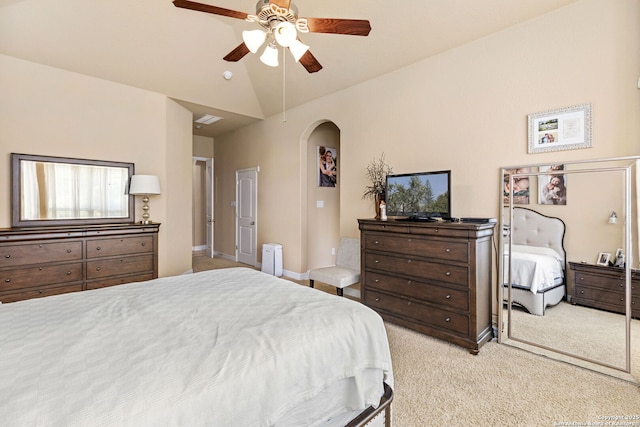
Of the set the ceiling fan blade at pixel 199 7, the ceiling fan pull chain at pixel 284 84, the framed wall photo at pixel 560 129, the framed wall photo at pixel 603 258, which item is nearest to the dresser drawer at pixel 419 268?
the framed wall photo at pixel 603 258

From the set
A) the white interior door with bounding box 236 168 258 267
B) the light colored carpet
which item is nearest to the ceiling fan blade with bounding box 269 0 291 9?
the light colored carpet

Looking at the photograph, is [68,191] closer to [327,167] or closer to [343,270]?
[343,270]

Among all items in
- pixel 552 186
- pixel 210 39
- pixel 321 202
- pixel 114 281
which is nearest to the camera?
pixel 552 186

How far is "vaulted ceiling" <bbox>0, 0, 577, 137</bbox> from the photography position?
2.91 m

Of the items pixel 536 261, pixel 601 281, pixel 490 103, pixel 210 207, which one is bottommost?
pixel 601 281

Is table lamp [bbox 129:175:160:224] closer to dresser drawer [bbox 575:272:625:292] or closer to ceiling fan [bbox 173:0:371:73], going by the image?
ceiling fan [bbox 173:0:371:73]

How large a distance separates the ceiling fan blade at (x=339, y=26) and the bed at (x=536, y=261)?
81.2 inches

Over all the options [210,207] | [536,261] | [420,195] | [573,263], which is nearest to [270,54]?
[420,195]

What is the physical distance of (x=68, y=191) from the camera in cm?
370

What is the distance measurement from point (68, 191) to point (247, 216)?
9.61 feet

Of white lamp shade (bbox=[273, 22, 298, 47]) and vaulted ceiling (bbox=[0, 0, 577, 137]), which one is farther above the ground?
vaulted ceiling (bbox=[0, 0, 577, 137])

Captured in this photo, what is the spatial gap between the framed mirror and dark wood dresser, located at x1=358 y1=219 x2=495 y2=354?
333 cm

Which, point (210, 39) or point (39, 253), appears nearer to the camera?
point (39, 253)

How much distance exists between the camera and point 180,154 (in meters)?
4.82
